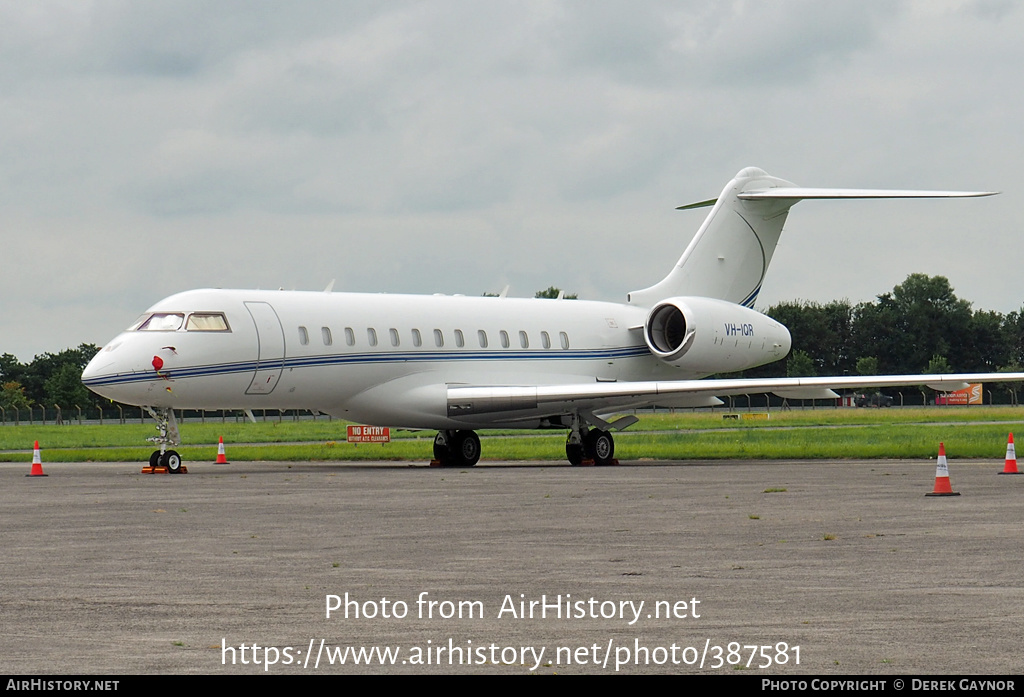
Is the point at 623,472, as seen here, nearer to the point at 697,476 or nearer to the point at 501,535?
the point at 697,476

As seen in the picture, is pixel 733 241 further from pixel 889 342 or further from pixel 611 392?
pixel 889 342

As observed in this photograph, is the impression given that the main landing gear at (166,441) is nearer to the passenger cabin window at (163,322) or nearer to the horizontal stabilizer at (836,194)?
the passenger cabin window at (163,322)

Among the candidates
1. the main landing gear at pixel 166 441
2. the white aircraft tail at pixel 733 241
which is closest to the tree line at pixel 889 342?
the white aircraft tail at pixel 733 241

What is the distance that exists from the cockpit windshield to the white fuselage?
28mm

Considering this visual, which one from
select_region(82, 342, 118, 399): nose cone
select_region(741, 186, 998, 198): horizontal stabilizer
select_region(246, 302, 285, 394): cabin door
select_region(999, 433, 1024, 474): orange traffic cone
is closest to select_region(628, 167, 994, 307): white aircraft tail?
select_region(741, 186, 998, 198): horizontal stabilizer

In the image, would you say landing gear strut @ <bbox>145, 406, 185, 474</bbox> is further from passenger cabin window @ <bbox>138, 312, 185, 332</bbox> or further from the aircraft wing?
the aircraft wing

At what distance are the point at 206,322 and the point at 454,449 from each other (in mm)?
6467

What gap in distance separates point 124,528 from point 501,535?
3964mm

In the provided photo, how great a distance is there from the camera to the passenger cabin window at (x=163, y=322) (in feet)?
84.1

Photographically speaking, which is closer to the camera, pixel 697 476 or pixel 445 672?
pixel 445 672

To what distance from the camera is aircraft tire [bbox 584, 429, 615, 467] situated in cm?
2939

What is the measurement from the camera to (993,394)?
108438 millimetres
